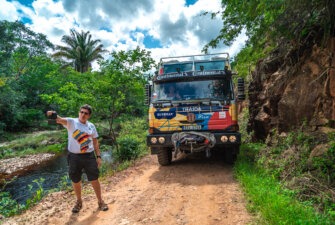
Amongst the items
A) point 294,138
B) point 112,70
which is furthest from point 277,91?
point 112,70

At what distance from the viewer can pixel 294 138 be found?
4.84m

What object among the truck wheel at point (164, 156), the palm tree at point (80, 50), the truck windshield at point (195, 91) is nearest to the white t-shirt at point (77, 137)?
the truck windshield at point (195, 91)

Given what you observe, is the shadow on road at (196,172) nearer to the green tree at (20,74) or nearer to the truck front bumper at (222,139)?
the truck front bumper at (222,139)

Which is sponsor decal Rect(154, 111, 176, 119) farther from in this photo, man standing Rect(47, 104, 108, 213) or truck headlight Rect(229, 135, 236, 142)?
man standing Rect(47, 104, 108, 213)

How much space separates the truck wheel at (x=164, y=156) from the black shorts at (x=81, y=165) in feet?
8.55

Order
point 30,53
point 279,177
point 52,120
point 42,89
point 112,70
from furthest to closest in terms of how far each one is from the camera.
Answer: point 42,89 → point 30,53 → point 112,70 → point 279,177 → point 52,120

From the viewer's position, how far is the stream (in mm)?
7574

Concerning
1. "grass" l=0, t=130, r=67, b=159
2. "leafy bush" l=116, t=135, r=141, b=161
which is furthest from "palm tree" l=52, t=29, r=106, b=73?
"leafy bush" l=116, t=135, r=141, b=161

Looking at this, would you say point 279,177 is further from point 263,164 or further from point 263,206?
point 263,206

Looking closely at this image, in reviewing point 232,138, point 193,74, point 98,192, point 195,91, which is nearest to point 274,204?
point 232,138

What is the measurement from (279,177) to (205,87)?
8.84 feet

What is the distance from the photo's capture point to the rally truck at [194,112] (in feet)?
16.8

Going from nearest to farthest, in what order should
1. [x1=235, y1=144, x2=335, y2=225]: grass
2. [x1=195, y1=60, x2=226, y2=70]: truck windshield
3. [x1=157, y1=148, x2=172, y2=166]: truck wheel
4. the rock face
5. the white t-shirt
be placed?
[x1=235, y1=144, x2=335, y2=225]: grass
the white t-shirt
the rock face
[x1=157, y1=148, x2=172, y2=166]: truck wheel
[x1=195, y1=60, x2=226, y2=70]: truck windshield

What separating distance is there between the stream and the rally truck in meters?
4.55
